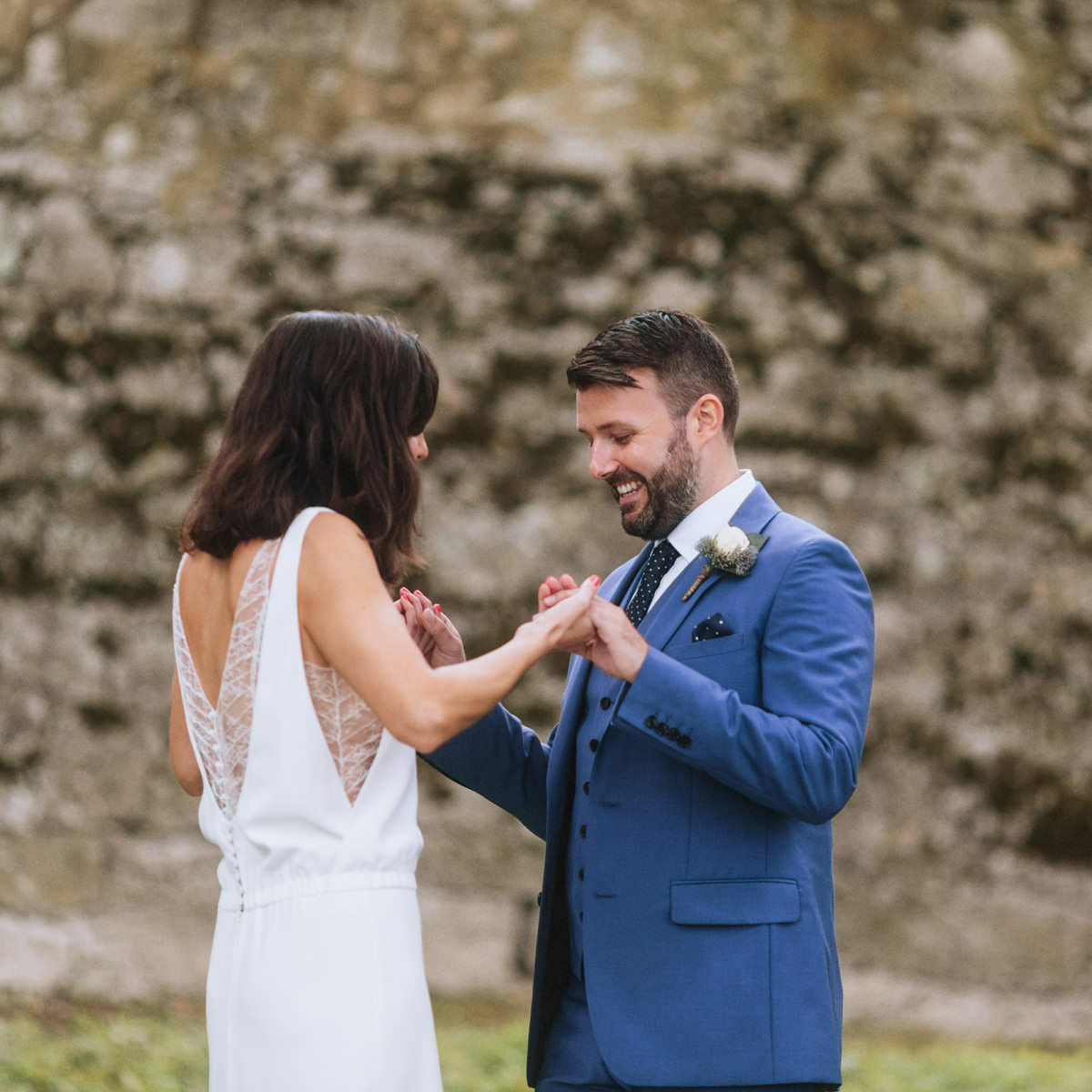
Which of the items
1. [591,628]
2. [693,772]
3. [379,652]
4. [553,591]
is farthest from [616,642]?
[379,652]

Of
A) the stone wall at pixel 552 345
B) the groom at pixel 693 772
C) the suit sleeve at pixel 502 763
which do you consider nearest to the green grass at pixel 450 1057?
the stone wall at pixel 552 345

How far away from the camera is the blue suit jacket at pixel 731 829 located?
248cm

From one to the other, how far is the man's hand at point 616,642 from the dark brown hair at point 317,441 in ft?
1.20

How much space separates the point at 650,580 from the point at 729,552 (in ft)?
0.98

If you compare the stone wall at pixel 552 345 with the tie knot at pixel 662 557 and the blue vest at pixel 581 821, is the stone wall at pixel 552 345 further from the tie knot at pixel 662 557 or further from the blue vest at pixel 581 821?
the blue vest at pixel 581 821

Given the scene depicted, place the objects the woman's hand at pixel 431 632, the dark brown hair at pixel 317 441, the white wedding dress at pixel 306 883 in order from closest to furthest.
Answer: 1. the white wedding dress at pixel 306 883
2. the dark brown hair at pixel 317 441
3. the woman's hand at pixel 431 632

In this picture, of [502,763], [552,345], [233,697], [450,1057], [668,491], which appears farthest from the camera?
[552,345]

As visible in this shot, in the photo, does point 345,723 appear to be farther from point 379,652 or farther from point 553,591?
point 553,591

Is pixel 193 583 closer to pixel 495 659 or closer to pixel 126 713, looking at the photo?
pixel 495 659

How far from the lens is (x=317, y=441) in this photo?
246 cm

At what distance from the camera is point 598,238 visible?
5.92 m

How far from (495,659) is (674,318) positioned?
94cm

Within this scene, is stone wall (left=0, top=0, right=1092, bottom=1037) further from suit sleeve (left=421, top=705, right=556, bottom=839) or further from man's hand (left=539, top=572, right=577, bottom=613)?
man's hand (left=539, top=572, right=577, bottom=613)

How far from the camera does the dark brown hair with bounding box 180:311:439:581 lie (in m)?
2.44
